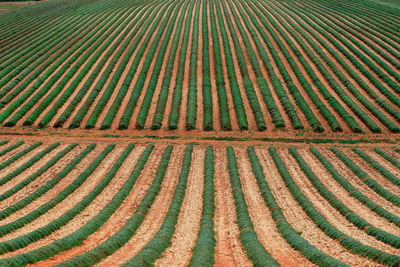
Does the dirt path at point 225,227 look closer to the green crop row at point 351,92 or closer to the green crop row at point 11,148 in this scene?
the green crop row at point 351,92

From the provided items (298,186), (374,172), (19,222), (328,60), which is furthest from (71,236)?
(328,60)

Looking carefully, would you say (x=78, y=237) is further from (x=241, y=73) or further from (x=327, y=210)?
(x=241, y=73)

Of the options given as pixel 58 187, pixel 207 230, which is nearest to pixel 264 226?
pixel 207 230

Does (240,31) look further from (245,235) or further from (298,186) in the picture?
(245,235)

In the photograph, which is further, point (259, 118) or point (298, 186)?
point (259, 118)

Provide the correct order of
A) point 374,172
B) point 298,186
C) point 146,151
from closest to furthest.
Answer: point 298,186 → point 374,172 → point 146,151

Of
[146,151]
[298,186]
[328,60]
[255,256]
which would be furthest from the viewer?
[328,60]

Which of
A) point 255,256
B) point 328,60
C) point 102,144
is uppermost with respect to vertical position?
point 328,60

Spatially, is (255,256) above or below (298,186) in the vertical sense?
above
